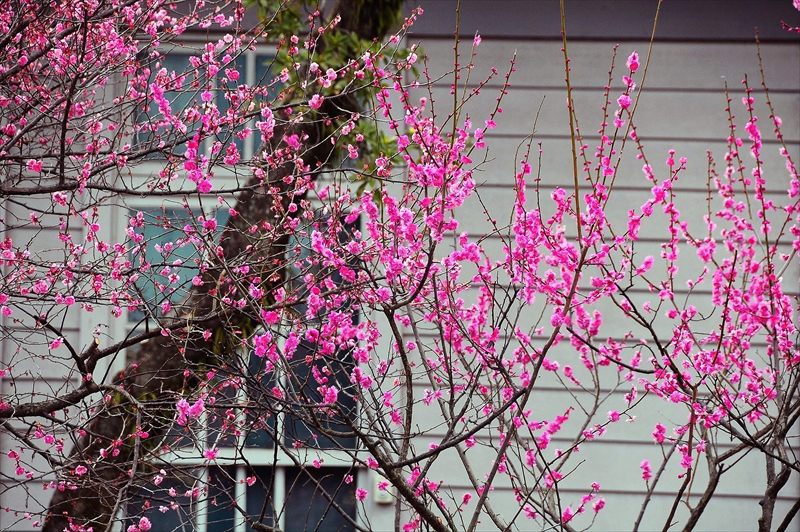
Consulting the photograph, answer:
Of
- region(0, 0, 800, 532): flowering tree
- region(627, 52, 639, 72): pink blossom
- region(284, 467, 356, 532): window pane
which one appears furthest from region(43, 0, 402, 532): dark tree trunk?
region(627, 52, 639, 72): pink blossom

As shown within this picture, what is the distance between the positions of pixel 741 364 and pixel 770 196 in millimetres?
1547

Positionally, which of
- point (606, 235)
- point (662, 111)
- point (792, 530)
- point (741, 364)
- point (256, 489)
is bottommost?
point (792, 530)

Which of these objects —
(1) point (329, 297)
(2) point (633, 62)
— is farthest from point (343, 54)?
(2) point (633, 62)

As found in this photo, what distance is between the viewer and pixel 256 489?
14.6 ft

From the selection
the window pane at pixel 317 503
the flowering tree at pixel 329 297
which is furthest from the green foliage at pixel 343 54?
the window pane at pixel 317 503

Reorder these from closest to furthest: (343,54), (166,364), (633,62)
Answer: (633,62) < (166,364) < (343,54)

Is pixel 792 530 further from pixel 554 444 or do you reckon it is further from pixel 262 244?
pixel 262 244

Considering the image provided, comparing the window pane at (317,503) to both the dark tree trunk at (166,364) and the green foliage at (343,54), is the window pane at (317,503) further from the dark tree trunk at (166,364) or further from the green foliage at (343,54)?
the green foliage at (343,54)

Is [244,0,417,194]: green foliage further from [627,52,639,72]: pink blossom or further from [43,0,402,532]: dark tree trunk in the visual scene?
[627,52,639,72]: pink blossom

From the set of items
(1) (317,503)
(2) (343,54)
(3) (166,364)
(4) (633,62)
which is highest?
(2) (343,54)

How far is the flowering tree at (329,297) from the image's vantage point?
2.76m

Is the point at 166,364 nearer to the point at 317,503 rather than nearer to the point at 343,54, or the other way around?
the point at 317,503

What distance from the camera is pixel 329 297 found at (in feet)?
10.4

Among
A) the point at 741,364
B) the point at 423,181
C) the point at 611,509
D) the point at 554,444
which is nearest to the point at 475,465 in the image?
the point at 554,444
